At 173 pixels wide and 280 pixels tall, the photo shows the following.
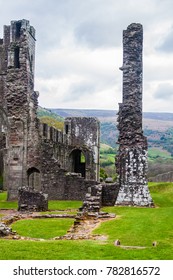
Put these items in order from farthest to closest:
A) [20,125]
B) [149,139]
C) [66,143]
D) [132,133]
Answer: [149,139], [66,143], [20,125], [132,133]

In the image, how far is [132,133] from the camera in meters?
27.5

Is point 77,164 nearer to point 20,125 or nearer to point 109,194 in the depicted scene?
point 20,125

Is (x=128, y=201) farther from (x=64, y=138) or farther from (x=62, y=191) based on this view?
(x=64, y=138)

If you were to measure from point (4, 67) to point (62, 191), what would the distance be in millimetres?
27433

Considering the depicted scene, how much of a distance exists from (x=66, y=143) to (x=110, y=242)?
3423 centimetres

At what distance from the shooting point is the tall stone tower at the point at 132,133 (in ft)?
87.5

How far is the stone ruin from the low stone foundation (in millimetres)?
90

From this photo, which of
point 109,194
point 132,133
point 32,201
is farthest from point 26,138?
point 132,133

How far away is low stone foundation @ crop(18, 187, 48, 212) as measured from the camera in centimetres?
2680

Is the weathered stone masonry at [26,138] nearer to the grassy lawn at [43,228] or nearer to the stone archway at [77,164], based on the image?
the grassy lawn at [43,228]

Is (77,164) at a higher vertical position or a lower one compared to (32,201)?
higher

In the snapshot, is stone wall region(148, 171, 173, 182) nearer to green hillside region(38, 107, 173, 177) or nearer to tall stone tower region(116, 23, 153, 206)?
tall stone tower region(116, 23, 153, 206)

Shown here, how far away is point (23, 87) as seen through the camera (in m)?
34.3
